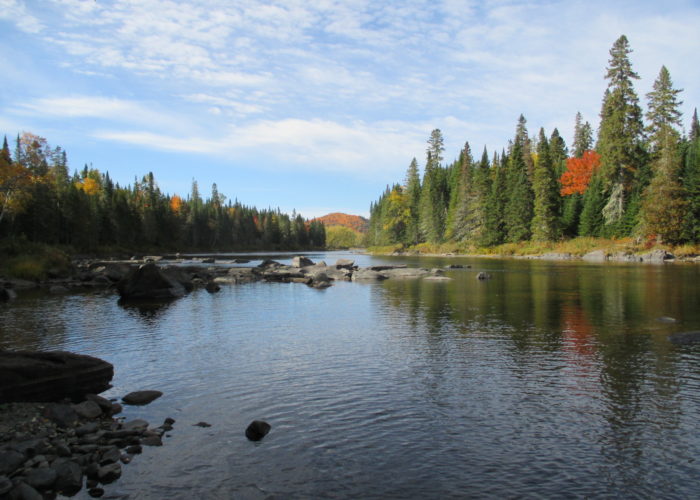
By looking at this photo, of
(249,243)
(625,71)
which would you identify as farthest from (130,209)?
(625,71)

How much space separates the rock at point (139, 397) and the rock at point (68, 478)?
3.58m

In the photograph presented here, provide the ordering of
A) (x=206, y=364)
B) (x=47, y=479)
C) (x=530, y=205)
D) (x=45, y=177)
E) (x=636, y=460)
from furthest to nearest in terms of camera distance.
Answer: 1. (x=530, y=205)
2. (x=45, y=177)
3. (x=206, y=364)
4. (x=636, y=460)
5. (x=47, y=479)

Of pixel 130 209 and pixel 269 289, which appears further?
pixel 130 209

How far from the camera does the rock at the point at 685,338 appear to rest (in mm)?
16547

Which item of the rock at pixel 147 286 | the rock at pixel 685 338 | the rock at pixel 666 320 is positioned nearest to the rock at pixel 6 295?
the rock at pixel 147 286

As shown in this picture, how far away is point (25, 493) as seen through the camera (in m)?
6.89

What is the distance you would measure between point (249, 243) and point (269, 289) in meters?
141

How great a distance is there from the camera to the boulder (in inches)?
446

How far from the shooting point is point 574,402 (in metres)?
11.1

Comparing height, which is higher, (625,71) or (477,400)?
(625,71)

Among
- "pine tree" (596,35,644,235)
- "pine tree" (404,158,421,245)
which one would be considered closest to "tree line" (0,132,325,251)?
"pine tree" (404,158,421,245)

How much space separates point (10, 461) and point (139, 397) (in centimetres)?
380

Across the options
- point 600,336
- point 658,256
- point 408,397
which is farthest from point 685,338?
point 658,256

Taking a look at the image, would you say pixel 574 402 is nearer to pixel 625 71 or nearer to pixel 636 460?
pixel 636 460
